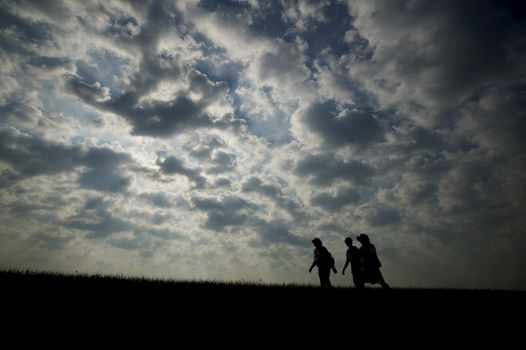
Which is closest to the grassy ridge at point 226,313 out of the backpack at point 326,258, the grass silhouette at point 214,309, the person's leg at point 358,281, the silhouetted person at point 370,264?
the grass silhouette at point 214,309

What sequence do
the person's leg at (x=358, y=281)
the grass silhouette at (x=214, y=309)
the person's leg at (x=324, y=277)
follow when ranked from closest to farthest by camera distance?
the grass silhouette at (x=214, y=309) → the person's leg at (x=358, y=281) → the person's leg at (x=324, y=277)

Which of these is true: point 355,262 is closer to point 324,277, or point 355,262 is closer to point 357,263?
point 357,263

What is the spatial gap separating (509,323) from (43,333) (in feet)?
28.3

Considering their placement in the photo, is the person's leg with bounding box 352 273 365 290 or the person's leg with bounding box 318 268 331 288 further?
the person's leg with bounding box 318 268 331 288

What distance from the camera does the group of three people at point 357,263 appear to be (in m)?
12.2

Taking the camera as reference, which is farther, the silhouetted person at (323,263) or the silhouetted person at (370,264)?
the silhouetted person at (323,263)

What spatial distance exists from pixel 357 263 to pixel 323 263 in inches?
65.5

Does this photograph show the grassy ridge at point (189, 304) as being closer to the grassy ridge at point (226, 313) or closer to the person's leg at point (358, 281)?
the grassy ridge at point (226, 313)

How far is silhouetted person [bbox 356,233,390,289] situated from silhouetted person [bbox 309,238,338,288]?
1.94 metres

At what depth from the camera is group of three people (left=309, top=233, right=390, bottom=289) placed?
12172mm

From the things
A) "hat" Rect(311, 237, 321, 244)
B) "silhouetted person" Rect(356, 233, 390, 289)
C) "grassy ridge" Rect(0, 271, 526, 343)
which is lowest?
"grassy ridge" Rect(0, 271, 526, 343)

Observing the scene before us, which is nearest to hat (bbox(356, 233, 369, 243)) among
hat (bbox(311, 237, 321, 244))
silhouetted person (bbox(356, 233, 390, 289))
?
silhouetted person (bbox(356, 233, 390, 289))

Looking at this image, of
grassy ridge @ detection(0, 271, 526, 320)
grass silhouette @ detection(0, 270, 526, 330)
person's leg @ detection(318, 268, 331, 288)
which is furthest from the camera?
person's leg @ detection(318, 268, 331, 288)

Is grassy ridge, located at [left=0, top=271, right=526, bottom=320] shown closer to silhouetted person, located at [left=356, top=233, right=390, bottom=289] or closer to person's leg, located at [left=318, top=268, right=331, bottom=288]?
silhouetted person, located at [left=356, top=233, right=390, bottom=289]
